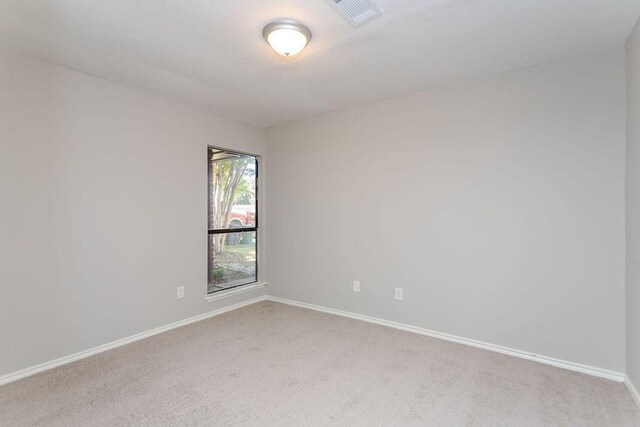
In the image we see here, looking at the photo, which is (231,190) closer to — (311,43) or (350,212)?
(350,212)

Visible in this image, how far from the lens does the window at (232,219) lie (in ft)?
12.7

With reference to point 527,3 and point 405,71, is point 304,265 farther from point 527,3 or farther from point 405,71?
point 527,3

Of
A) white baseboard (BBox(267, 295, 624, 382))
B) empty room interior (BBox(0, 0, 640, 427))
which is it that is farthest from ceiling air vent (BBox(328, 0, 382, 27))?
white baseboard (BBox(267, 295, 624, 382))

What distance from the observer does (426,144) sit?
3123mm

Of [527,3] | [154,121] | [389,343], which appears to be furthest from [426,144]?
[154,121]

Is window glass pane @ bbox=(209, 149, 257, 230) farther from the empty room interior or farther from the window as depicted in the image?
the empty room interior

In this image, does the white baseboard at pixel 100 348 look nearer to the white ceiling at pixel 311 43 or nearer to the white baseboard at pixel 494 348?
the white baseboard at pixel 494 348

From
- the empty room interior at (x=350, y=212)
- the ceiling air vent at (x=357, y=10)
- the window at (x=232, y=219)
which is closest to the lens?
the ceiling air vent at (x=357, y=10)

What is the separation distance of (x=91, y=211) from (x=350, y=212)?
2.47 meters

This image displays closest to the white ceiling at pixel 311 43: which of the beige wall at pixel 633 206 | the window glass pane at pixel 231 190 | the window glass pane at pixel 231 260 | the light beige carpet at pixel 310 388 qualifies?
the beige wall at pixel 633 206

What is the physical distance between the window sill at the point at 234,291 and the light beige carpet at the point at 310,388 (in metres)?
0.74

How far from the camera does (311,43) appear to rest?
7.41 ft

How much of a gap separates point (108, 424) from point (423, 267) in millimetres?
2669

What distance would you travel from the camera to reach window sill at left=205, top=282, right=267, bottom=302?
12.2ft
